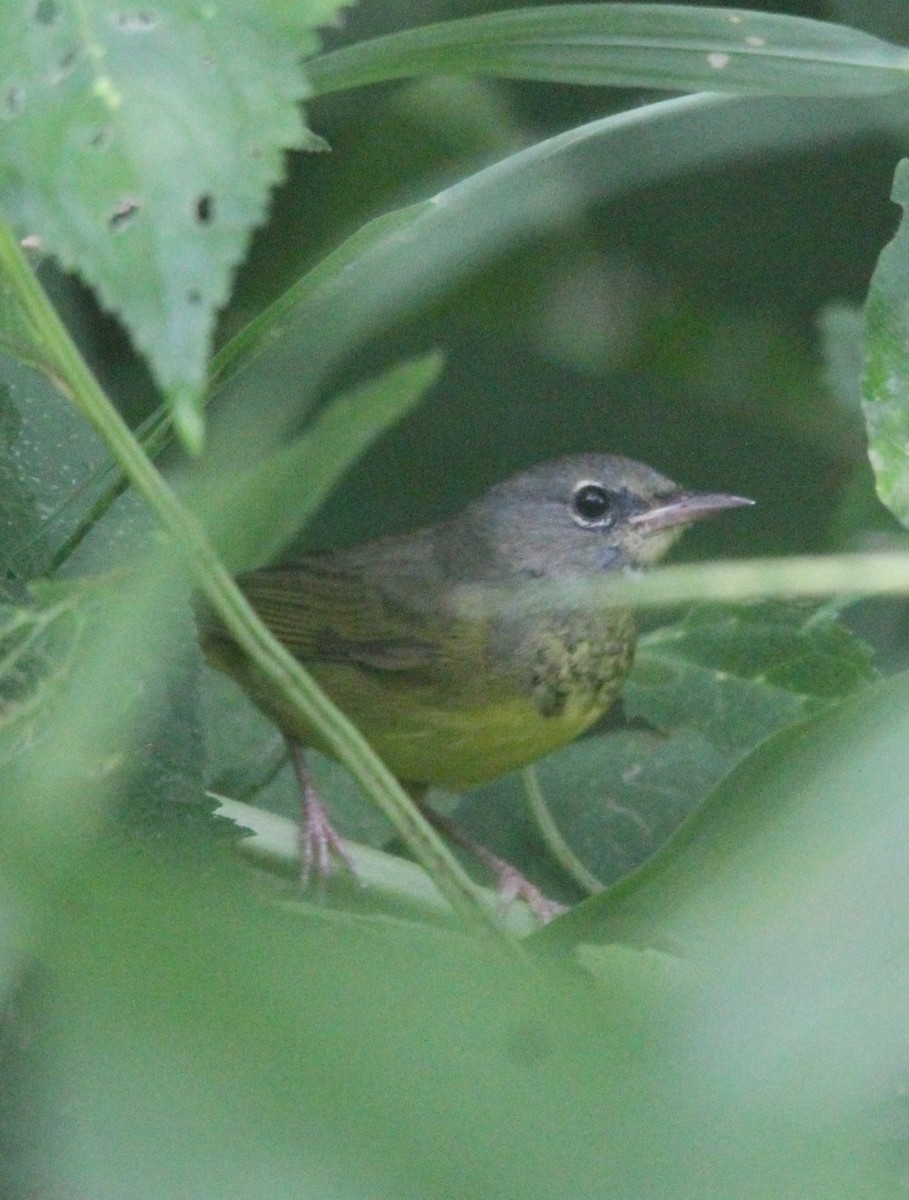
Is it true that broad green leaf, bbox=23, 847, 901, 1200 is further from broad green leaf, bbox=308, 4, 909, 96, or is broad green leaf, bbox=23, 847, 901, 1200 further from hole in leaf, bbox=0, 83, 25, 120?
broad green leaf, bbox=308, 4, 909, 96

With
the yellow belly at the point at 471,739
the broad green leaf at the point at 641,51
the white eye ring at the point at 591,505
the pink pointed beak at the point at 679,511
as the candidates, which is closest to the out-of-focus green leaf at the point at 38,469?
the broad green leaf at the point at 641,51

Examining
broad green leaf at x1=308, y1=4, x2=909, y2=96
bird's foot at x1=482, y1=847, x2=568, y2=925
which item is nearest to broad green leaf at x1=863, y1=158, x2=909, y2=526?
broad green leaf at x1=308, y1=4, x2=909, y2=96

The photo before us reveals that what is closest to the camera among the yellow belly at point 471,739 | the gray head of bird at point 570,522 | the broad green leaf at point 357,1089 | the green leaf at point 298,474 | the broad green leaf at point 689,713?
the broad green leaf at point 357,1089

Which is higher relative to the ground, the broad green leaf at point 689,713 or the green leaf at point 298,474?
the green leaf at point 298,474

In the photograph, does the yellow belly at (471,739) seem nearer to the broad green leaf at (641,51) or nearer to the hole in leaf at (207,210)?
the broad green leaf at (641,51)

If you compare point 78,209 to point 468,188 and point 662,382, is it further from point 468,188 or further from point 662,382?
point 662,382

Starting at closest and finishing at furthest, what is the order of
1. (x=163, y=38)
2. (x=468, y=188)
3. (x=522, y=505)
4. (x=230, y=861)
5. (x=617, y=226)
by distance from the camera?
(x=163, y=38) → (x=230, y=861) → (x=468, y=188) → (x=522, y=505) → (x=617, y=226)

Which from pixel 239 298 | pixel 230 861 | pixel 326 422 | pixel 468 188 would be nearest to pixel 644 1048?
pixel 326 422

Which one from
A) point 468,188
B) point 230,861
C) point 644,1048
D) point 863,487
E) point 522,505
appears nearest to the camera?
point 644,1048

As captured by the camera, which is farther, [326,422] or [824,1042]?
[326,422]
